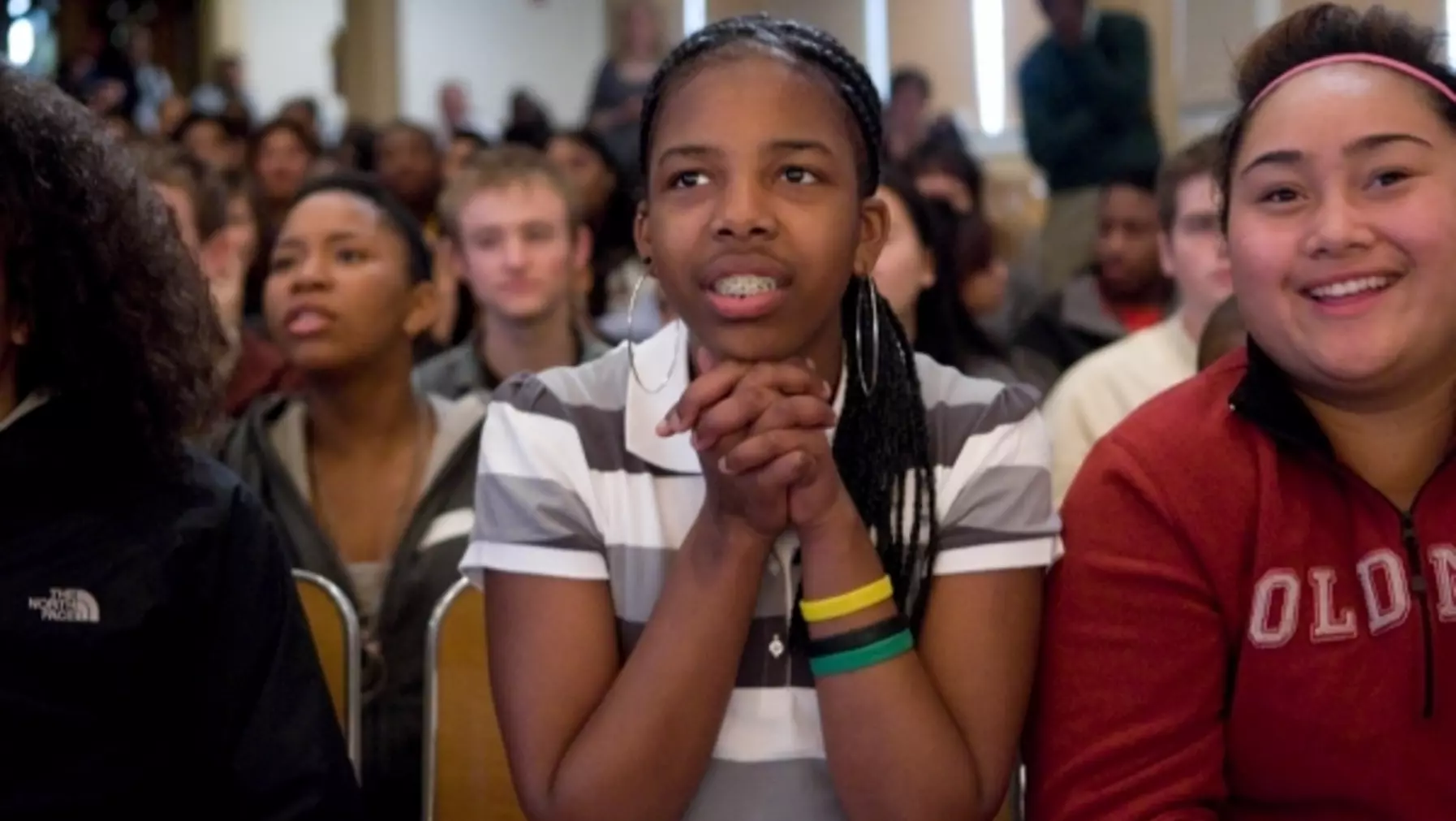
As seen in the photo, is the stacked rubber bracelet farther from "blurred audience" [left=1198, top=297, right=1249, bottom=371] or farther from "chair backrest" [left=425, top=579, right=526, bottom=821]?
"blurred audience" [left=1198, top=297, right=1249, bottom=371]

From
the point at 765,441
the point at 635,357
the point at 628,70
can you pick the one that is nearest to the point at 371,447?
the point at 635,357

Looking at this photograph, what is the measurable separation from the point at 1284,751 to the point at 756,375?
59cm

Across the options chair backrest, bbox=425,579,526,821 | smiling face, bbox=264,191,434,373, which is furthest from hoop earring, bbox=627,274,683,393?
smiling face, bbox=264,191,434,373

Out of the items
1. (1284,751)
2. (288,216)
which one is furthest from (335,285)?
(1284,751)

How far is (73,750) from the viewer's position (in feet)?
5.00

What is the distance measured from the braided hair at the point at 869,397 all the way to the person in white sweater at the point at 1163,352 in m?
1.22

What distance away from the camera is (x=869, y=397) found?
1.55 m

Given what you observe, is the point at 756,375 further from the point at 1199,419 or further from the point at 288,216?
the point at 288,216

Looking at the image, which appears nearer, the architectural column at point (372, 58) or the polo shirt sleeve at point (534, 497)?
the polo shirt sleeve at point (534, 497)

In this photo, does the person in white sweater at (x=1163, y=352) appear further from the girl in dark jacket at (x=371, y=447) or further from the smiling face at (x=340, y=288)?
the smiling face at (x=340, y=288)

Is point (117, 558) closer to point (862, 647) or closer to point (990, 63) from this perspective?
point (862, 647)

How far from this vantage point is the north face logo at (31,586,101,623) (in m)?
1.52

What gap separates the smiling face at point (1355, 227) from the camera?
147 cm

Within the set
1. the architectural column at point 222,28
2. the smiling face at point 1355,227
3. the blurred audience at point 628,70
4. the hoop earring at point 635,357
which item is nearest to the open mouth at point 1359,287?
the smiling face at point 1355,227
